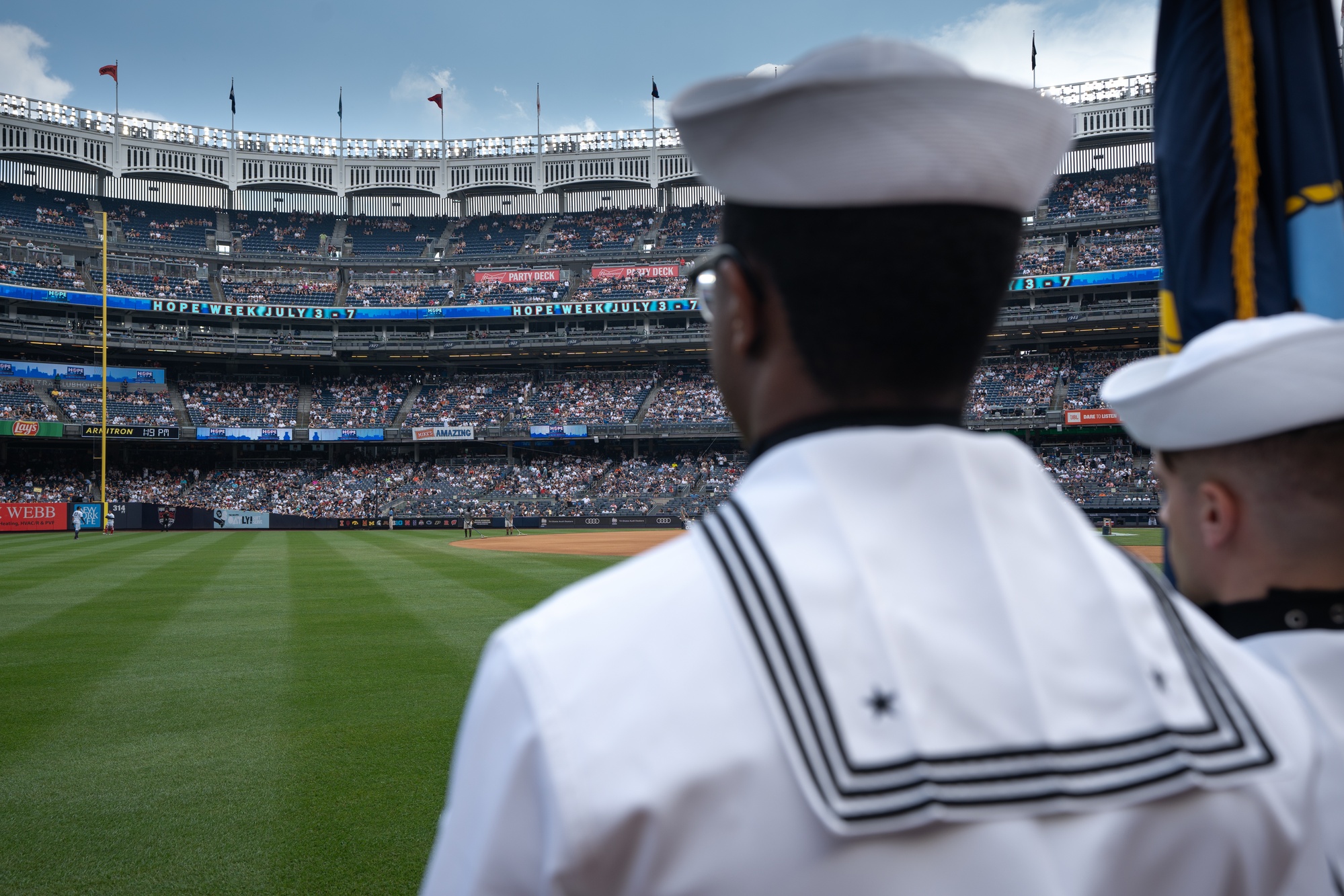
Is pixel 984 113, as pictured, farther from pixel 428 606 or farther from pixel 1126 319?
pixel 1126 319

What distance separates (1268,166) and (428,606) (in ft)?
45.5

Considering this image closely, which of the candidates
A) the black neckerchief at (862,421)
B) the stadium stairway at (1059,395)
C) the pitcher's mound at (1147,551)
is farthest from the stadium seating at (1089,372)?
the black neckerchief at (862,421)

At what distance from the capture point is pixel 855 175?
1.19 metres

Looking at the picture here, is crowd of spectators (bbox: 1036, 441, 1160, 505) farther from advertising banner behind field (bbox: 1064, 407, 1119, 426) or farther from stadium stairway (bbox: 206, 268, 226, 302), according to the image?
stadium stairway (bbox: 206, 268, 226, 302)

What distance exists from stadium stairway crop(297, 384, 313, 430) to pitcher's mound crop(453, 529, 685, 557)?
23.8m

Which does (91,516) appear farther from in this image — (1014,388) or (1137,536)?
(1014,388)

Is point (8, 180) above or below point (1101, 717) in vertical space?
above

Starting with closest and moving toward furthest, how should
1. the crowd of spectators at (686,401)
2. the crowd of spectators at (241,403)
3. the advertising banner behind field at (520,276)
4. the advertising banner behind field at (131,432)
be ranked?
the advertising banner behind field at (131,432)
the crowd of spectators at (241,403)
the crowd of spectators at (686,401)
the advertising banner behind field at (520,276)

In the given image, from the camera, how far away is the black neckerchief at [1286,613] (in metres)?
1.76

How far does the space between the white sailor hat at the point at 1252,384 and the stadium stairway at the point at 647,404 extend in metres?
53.6

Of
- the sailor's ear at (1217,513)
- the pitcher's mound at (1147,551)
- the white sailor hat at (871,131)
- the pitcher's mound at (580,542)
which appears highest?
the white sailor hat at (871,131)

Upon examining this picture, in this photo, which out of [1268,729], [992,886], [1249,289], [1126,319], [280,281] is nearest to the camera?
[992,886]

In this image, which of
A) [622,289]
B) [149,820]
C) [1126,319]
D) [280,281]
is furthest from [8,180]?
[1126,319]

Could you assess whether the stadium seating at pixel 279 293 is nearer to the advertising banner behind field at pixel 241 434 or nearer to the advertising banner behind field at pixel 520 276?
the advertising banner behind field at pixel 241 434
